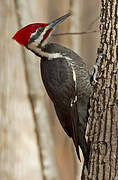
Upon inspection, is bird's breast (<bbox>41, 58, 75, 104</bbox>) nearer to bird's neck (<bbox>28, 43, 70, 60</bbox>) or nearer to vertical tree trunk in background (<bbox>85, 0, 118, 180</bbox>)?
bird's neck (<bbox>28, 43, 70, 60</bbox>)

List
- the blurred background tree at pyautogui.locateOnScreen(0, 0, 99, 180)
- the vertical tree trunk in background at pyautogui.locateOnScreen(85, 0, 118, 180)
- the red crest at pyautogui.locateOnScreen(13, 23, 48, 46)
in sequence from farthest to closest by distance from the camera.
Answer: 1. the blurred background tree at pyautogui.locateOnScreen(0, 0, 99, 180)
2. the red crest at pyautogui.locateOnScreen(13, 23, 48, 46)
3. the vertical tree trunk in background at pyautogui.locateOnScreen(85, 0, 118, 180)

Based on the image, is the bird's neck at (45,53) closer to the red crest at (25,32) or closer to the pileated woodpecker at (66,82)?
the pileated woodpecker at (66,82)

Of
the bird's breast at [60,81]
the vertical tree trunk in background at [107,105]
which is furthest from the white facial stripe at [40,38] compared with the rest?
the vertical tree trunk in background at [107,105]

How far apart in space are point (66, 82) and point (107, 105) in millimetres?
667

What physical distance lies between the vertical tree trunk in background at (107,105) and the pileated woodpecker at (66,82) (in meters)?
0.49

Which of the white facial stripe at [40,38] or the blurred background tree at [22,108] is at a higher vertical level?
the white facial stripe at [40,38]

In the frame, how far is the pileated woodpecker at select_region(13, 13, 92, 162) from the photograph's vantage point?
404 cm

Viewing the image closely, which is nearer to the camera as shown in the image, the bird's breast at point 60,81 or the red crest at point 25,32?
the red crest at point 25,32

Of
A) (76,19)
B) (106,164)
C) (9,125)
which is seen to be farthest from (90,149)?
(76,19)

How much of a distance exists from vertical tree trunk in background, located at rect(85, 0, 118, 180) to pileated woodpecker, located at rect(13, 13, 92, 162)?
0.49 m

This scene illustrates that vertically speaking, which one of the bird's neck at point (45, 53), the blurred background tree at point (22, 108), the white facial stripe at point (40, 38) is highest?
the white facial stripe at point (40, 38)

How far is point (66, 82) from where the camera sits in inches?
159

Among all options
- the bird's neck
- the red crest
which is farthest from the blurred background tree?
the red crest

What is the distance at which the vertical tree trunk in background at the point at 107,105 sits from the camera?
3.43m
